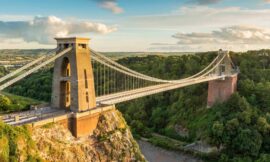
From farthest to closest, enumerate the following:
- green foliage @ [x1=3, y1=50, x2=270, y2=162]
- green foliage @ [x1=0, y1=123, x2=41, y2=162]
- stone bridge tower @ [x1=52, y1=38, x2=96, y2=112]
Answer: green foliage @ [x1=3, y1=50, x2=270, y2=162] < stone bridge tower @ [x1=52, y1=38, x2=96, y2=112] < green foliage @ [x1=0, y1=123, x2=41, y2=162]

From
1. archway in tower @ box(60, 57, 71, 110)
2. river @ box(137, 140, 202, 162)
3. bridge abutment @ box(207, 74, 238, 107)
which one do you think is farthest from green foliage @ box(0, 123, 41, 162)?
bridge abutment @ box(207, 74, 238, 107)

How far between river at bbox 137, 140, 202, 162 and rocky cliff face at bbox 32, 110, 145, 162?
8703 millimetres

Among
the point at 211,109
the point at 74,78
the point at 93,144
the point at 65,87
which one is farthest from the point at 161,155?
the point at 74,78

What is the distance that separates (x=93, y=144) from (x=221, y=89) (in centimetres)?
2119

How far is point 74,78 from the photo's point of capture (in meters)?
20.9

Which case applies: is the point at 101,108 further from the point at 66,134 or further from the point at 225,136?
the point at 225,136

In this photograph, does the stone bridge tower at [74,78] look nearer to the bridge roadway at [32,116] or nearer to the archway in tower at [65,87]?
the archway in tower at [65,87]

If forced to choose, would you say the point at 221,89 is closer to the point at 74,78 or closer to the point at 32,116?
the point at 74,78

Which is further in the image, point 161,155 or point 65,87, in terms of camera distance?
point 161,155

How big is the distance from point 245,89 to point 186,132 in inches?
331

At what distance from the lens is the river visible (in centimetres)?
3156

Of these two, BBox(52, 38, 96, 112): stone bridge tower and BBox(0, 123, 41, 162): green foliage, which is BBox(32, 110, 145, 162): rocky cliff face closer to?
BBox(0, 123, 41, 162): green foliage

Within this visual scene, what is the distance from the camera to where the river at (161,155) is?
104ft

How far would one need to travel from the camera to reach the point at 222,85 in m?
38.3
